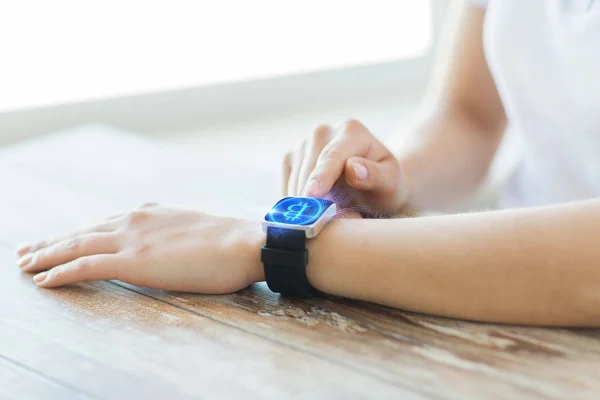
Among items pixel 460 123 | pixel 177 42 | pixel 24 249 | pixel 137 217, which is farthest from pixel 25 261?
pixel 177 42

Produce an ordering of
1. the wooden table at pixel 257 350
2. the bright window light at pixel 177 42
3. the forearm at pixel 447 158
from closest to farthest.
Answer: the wooden table at pixel 257 350 < the forearm at pixel 447 158 < the bright window light at pixel 177 42

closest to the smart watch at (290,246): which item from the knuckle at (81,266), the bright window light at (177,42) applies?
the knuckle at (81,266)

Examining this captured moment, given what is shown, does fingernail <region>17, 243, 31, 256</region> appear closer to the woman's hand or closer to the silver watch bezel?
the woman's hand

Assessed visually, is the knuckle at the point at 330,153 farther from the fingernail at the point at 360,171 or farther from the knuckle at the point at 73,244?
the knuckle at the point at 73,244

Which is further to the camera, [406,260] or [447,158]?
[447,158]

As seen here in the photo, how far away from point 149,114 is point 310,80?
542 mm

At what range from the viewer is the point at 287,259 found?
848mm

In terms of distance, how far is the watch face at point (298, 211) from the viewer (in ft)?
2.79

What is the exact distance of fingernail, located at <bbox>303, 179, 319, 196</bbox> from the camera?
917mm

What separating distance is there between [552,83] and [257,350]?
572mm

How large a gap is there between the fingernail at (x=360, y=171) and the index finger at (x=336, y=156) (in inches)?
0.6

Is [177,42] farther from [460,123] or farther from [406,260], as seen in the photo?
[406,260]

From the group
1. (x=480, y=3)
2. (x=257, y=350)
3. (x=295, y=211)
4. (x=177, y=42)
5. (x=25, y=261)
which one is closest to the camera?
(x=257, y=350)

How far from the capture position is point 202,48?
2303 millimetres
